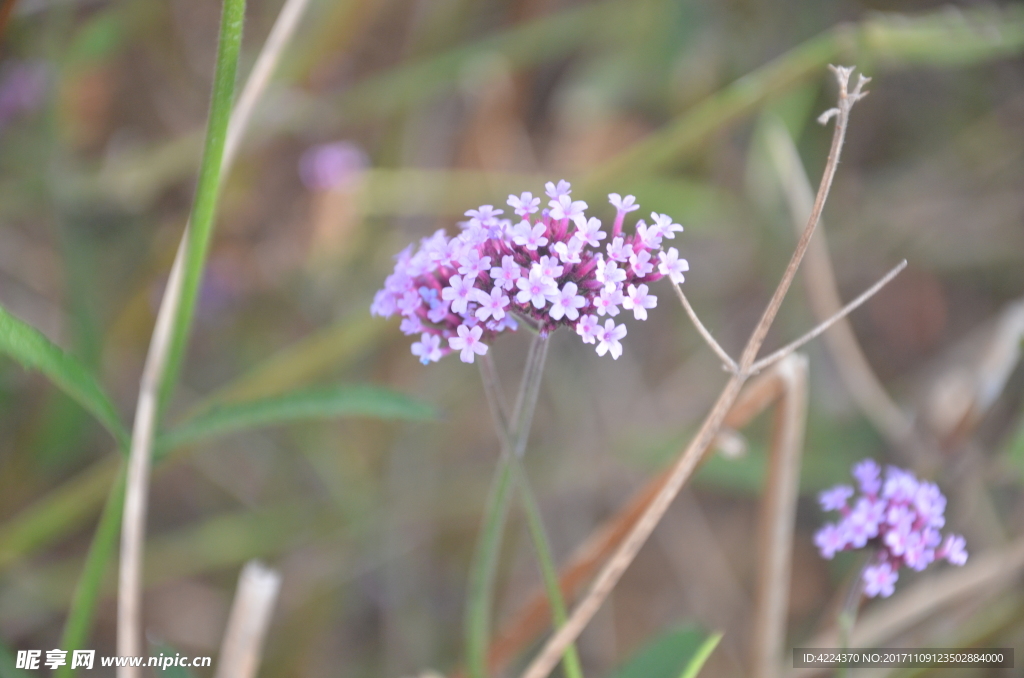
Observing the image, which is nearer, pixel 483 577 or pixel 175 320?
pixel 483 577

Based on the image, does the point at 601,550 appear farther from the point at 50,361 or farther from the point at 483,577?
the point at 50,361

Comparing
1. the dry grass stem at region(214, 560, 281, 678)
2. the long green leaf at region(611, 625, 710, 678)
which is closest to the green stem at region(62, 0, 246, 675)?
the dry grass stem at region(214, 560, 281, 678)

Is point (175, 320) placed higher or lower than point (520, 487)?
higher

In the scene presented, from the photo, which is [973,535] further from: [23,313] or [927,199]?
[23,313]

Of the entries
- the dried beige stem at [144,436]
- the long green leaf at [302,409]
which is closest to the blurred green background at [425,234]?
the dried beige stem at [144,436]

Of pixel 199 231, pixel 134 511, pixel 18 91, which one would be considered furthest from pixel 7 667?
pixel 18 91

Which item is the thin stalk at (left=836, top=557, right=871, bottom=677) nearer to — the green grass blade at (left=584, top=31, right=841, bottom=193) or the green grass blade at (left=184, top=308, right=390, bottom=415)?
the green grass blade at (left=584, top=31, right=841, bottom=193)

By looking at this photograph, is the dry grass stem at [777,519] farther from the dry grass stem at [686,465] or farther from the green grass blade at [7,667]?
the green grass blade at [7,667]
